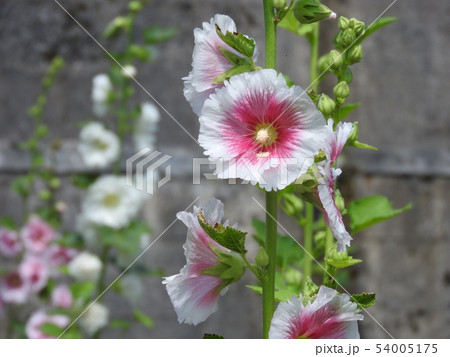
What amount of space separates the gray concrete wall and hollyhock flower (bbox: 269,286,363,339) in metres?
1.09

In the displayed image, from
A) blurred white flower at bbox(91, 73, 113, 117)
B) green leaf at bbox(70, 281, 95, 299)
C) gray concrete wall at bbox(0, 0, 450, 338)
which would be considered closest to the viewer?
green leaf at bbox(70, 281, 95, 299)

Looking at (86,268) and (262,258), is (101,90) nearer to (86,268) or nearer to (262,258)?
(86,268)

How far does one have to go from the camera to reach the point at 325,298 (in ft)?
1.37

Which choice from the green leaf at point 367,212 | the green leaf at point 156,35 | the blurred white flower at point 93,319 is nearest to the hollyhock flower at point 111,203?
the blurred white flower at point 93,319

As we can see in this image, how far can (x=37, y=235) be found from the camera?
1292 millimetres

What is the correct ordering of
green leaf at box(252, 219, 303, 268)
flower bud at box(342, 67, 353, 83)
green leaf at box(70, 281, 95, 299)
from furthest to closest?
green leaf at box(70, 281, 95, 299) → green leaf at box(252, 219, 303, 268) → flower bud at box(342, 67, 353, 83)

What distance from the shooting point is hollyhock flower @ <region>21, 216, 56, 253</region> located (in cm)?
127

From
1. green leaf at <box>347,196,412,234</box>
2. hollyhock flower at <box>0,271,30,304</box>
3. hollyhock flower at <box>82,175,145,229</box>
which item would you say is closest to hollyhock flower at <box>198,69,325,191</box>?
green leaf at <box>347,196,412,234</box>

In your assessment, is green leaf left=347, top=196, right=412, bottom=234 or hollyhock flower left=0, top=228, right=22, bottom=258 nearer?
green leaf left=347, top=196, right=412, bottom=234

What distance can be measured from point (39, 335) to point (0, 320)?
0.37 meters

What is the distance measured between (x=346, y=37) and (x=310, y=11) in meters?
0.04

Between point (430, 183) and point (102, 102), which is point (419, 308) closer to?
point (430, 183)

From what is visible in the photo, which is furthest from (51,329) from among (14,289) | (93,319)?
(14,289)

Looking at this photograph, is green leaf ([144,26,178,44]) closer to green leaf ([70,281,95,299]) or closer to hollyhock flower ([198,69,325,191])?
green leaf ([70,281,95,299])
